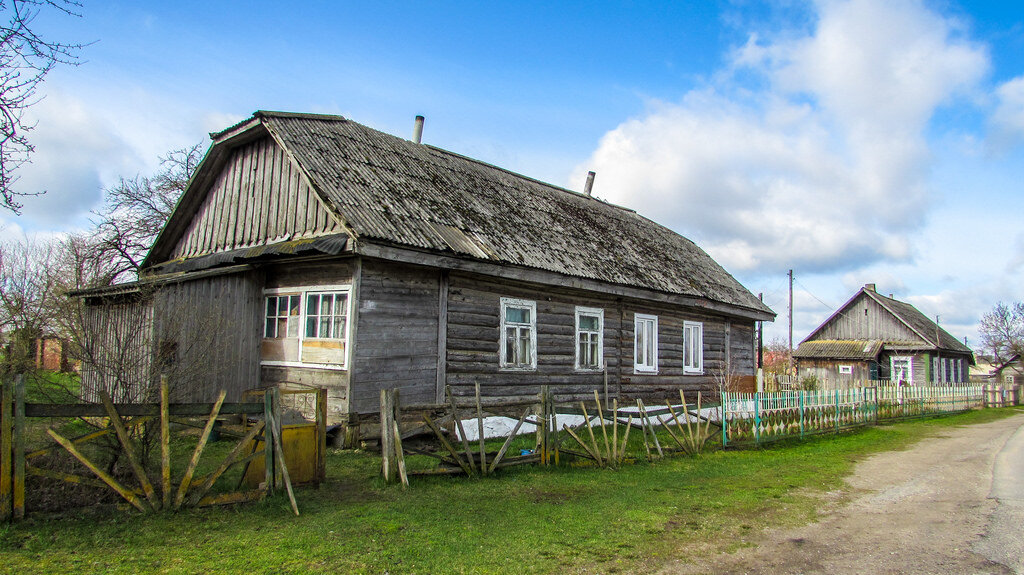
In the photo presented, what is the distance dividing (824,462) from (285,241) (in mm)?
10474

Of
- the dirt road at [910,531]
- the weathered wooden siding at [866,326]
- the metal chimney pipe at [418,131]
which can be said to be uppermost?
the metal chimney pipe at [418,131]

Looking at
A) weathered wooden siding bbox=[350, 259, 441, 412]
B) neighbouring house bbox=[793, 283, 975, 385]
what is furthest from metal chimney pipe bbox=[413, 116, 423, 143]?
neighbouring house bbox=[793, 283, 975, 385]

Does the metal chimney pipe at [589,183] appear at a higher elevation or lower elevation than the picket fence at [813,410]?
higher

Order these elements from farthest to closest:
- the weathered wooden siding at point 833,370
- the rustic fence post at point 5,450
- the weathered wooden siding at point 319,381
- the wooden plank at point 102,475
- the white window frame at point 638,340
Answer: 1. the weathered wooden siding at point 833,370
2. the white window frame at point 638,340
3. the weathered wooden siding at point 319,381
4. the wooden plank at point 102,475
5. the rustic fence post at point 5,450

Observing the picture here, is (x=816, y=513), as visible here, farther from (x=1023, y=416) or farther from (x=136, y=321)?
(x=1023, y=416)

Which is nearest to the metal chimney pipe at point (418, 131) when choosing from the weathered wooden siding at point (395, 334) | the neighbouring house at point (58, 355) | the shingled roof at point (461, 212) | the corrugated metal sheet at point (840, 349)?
the shingled roof at point (461, 212)

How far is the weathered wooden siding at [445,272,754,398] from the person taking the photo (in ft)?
40.2

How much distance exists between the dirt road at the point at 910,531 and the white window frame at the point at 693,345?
725 cm

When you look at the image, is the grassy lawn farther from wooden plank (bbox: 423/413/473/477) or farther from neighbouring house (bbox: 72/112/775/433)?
neighbouring house (bbox: 72/112/775/433)

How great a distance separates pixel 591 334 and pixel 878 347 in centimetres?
2885

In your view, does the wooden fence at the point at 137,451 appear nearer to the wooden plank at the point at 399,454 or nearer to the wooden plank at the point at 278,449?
the wooden plank at the point at 278,449

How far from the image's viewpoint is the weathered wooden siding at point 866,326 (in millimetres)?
37469

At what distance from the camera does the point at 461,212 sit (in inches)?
533

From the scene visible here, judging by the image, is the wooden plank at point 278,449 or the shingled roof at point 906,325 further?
the shingled roof at point 906,325
